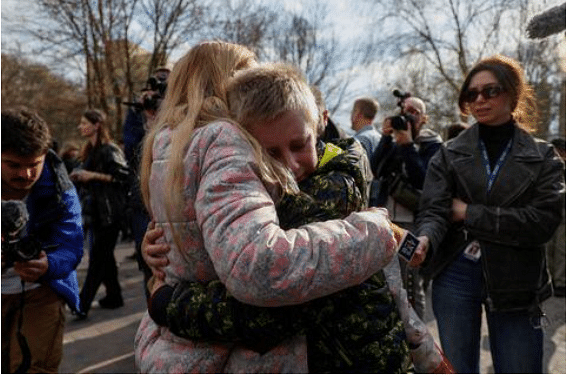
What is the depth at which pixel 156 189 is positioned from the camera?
4.20ft

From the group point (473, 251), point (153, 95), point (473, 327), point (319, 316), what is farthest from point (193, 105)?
point (153, 95)

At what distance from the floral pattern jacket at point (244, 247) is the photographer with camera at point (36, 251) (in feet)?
4.42

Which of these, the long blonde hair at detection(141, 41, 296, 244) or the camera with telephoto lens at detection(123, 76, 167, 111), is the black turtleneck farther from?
the camera with telephoto lens at detection(123, 76, 167, 111)

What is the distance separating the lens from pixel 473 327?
8.31 feet

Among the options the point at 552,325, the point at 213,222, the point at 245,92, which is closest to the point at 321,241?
the point at 213,222

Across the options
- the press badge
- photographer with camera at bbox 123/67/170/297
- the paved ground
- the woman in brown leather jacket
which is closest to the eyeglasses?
the woman in brown leather jacket

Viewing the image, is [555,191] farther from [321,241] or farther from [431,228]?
[321,241]

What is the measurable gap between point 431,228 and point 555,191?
1.74ft

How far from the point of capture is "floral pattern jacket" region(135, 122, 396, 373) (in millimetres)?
1074

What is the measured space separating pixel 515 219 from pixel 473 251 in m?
0.26

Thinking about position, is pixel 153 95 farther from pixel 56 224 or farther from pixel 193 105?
pixel 193 105

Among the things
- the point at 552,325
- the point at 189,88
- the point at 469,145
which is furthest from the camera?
the point at 552,325

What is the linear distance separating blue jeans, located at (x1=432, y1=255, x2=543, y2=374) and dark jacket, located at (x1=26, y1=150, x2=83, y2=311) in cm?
171

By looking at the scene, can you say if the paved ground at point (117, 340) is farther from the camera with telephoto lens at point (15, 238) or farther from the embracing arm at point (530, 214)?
the camera with telephoto lens at point (15, 238)
